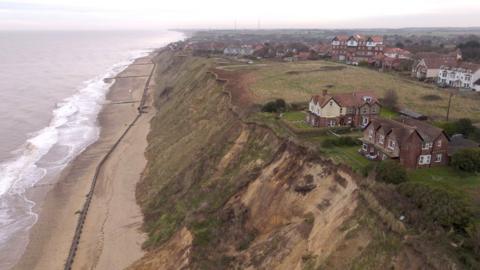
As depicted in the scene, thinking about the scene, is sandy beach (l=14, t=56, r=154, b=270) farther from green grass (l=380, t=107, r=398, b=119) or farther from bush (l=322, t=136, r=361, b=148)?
green grass (l=380, t=107, r=398, b=119)

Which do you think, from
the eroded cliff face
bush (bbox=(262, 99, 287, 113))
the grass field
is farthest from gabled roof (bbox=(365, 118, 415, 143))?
the grass field

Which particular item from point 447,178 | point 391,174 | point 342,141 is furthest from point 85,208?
point 447,178

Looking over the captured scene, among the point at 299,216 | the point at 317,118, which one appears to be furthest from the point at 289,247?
the point at 317,118

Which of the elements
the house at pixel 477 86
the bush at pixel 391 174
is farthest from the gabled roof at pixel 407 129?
the house at pixel 477 86

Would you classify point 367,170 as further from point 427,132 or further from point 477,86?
point 477,86

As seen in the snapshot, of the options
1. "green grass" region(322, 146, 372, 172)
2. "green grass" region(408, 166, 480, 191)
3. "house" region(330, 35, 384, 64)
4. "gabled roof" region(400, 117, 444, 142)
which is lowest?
"green grass" region(408, 166, 480, 191)

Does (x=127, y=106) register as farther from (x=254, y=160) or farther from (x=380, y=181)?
(x=380, y=181)
